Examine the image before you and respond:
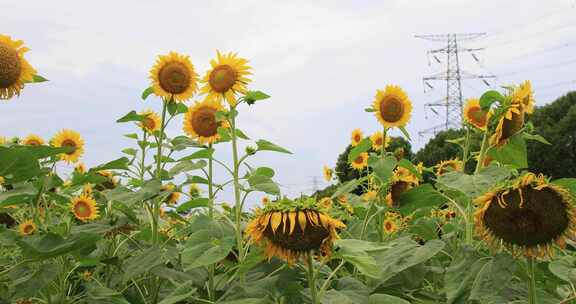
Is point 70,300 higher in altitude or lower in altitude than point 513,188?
lower

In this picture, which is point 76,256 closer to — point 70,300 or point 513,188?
point 70,300

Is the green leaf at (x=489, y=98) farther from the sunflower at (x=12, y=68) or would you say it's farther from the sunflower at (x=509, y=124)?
the sunflower at (x=12, y=68)

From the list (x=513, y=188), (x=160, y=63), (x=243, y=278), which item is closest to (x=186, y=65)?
(x=160, y=63)

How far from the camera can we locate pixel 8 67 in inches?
88.6

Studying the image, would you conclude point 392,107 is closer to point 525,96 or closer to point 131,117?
point 525,96

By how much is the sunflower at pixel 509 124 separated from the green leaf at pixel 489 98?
6 cm

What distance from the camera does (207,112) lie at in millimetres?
3070

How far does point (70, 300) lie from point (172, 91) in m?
1.15

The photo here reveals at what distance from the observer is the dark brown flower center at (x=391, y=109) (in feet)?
12.1

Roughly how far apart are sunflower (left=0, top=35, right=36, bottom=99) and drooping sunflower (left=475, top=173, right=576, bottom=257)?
71.3 inches

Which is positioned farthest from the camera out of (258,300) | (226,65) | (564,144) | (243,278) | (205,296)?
(564,144)

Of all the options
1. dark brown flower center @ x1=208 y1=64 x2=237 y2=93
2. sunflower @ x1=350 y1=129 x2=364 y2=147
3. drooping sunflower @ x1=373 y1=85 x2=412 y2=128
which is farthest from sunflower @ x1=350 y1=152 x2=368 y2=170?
dark brown flower center @ x1=208 y1=64 x2=237 y2=93

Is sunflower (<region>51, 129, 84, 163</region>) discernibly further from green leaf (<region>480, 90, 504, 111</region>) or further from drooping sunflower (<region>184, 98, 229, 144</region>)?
green leaf (<region>480, 90, 504, 111</region>)

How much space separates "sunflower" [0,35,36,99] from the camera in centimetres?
225
